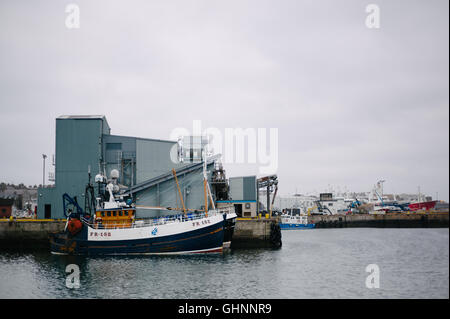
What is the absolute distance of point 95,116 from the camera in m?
48.6

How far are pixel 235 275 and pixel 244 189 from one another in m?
27.7

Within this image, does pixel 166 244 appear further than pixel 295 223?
No

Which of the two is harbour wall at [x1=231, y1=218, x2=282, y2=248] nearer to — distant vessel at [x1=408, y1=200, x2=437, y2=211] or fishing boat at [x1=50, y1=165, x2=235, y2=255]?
fishing boat at [x1=50, y1=165, x2=235, y2=255]

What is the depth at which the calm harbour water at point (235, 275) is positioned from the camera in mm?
22719

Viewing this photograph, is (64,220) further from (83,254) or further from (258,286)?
(258,286)

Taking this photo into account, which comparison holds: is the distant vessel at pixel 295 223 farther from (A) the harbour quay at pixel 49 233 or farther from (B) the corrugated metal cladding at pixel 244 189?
(A) the harbour quay at pixel 49 233

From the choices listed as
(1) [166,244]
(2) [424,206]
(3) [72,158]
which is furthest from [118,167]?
(2) [424,206]

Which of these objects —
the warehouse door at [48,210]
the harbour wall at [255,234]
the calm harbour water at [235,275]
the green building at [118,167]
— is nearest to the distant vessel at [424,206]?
the calm harbour water at [235,275]

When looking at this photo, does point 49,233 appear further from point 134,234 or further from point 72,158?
point 134,234

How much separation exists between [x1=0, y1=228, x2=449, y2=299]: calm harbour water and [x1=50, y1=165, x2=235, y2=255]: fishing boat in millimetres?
1649

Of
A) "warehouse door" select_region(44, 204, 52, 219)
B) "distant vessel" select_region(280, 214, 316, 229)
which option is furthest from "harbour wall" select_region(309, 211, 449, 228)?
"warehouse door" select_region(44, 204, 52, 219)

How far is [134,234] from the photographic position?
1508 inches

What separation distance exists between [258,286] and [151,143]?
2855cm
